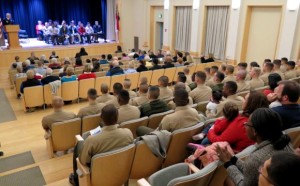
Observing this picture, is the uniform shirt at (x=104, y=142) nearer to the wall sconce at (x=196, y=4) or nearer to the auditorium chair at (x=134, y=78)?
the auditorium chair at (x=134, y=78)

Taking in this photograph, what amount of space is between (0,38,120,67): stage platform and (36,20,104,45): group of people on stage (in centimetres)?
62

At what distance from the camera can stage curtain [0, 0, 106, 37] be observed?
15086 millimetres

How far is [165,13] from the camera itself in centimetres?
1270

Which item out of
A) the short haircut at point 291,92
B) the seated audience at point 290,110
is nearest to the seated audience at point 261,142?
the seated audience at point 290,110

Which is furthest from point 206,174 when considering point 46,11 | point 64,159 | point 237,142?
point 46,11

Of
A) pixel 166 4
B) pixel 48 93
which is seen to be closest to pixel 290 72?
pixel 48 93

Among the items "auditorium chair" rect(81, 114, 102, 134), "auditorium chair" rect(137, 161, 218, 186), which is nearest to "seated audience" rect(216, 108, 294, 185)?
"auditorium chair" rect(137, 161, 218, 186)

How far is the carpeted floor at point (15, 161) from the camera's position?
3.72 metres

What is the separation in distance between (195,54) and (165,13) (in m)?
2.89

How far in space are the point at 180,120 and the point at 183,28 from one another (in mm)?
9762

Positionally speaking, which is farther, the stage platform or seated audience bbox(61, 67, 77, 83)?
the stage platform

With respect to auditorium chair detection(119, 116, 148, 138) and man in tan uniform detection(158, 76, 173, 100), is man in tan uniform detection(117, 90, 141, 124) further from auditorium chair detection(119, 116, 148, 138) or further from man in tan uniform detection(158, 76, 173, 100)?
man in tan uniform detection(158, 76, 173, 100)

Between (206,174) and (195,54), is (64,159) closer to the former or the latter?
(206,174)

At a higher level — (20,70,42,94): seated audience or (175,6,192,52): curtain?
(175,6,192,52): curtain
